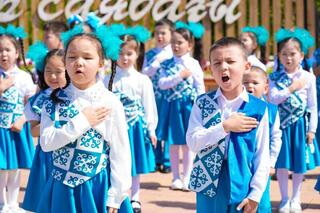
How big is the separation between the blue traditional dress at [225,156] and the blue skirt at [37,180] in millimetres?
1310

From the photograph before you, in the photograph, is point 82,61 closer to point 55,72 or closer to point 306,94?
point 55,72

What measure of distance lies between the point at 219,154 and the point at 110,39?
0.85m

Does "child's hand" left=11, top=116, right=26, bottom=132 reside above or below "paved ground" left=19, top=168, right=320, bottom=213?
above

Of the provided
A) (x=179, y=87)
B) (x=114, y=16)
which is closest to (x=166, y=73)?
(x=179, y=87)

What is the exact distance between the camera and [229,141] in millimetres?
3758

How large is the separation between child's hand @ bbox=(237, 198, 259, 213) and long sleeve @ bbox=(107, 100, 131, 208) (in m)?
0.58

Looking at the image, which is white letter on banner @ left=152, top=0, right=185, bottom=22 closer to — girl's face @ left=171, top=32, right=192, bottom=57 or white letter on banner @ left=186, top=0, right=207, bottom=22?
white letter on banner @ left=186, top=0, right=207, bottom=22

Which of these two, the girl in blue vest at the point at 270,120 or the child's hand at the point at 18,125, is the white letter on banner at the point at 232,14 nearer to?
the child's hand at the point at 18,125

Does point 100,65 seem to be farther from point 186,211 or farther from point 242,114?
point 186,211

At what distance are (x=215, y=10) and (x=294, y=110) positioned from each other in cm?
656

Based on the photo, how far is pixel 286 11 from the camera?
40.5ft

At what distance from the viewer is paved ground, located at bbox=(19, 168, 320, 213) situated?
6.26 metres

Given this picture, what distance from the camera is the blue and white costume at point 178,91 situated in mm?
7227

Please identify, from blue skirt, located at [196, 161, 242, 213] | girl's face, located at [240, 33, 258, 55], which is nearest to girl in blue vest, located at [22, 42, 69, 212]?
blue skirt, located at [196, 161, 242, 213]
